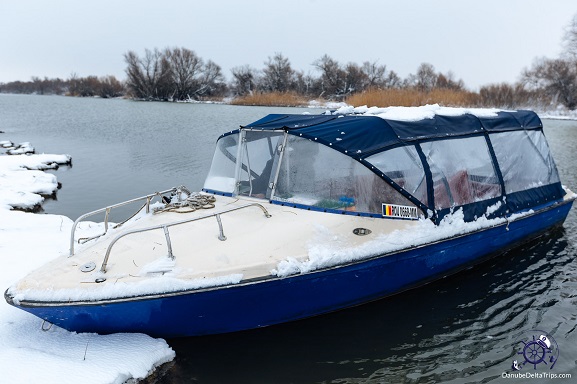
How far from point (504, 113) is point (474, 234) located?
3.15m

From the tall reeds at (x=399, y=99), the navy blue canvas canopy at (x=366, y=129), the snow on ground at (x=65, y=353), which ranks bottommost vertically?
the snow on ground at (x=65, y=353)

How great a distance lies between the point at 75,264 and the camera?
15.5 feet

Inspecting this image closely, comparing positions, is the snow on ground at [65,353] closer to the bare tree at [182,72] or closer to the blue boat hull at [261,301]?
the blue boat hull at [261,301]

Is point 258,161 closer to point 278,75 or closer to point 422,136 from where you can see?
point 422,136

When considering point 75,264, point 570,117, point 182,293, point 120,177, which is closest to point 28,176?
point 120,177

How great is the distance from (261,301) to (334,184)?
6.30 ft

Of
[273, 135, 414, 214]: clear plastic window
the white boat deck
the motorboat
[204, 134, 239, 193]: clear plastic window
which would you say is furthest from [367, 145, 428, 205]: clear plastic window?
[204, 134, 239, 193]: clear plastic window

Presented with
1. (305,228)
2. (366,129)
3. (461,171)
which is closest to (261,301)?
(305,228)

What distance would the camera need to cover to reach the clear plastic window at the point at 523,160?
24.8 ft

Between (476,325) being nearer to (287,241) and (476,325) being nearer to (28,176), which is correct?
(287,241)

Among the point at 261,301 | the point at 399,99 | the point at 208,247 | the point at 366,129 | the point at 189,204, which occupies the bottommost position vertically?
the point at 261,301

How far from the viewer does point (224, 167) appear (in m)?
6.83

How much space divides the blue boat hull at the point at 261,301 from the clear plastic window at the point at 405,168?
0.81 meters

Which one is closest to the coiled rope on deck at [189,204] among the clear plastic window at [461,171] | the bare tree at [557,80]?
the clear plastic window at [461,171]
